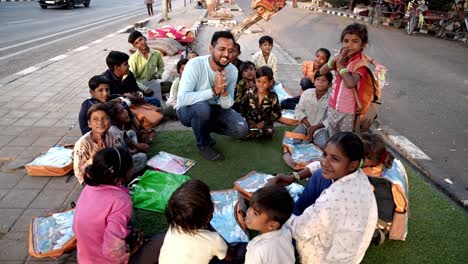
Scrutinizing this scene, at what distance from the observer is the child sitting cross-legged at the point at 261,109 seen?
4199 mm

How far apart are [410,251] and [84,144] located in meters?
2.73

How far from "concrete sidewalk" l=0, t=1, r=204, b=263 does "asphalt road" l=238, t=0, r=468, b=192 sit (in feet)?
13.4

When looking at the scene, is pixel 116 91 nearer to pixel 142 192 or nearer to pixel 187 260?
pixel 142 192

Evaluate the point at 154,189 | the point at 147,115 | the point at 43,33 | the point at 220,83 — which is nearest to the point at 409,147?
the point at 220,83

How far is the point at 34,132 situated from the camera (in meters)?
4.26

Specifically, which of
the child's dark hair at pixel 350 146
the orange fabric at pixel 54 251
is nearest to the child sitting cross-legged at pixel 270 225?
the child's dark hair at pixel 350 146

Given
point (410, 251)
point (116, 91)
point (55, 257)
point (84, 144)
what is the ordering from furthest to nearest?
point (116, 91) < point (84, 144) < point (410, 251) < point (55, 257)

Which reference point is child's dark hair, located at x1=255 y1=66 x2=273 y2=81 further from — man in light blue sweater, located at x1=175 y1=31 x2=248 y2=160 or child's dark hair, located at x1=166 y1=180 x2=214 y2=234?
child's dark hair, located at x1=166 y1=180 x2=214 y2=234

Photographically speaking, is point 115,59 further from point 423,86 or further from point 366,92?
point 423,86

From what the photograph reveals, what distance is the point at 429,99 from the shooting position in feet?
20.6

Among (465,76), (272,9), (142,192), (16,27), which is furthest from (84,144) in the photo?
(16,27)

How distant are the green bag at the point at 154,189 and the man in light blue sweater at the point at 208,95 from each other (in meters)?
0.66

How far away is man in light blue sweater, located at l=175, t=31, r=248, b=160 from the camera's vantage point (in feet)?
11.6

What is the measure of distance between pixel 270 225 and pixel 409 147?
10.7 ft
